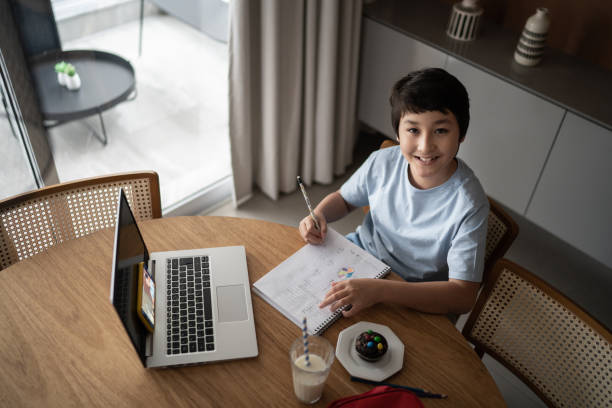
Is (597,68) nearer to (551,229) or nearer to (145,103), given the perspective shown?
(551,229)

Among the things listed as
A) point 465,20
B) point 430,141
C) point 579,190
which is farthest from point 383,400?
point 465,20

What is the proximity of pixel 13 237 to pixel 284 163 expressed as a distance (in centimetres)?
153

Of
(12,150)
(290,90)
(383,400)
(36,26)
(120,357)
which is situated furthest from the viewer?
(290,90)

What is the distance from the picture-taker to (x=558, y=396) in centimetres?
138

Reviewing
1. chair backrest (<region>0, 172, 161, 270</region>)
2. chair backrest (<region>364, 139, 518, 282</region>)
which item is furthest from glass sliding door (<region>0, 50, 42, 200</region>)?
chair backrest (<region>364, 139, 518, 282</region>)

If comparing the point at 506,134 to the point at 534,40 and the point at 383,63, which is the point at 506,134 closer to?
the point at 534,40

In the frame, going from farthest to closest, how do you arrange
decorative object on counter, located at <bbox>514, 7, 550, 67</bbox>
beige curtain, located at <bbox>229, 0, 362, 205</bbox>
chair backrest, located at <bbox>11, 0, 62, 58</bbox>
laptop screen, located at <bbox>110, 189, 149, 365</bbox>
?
beige curtain, located at <bbox>229, 0, 362, 205</bbox>
decorative object on counter, located at <bbox>514, 7, 550, 67</bbox>
chair backrest, located at <bbox>11, 0, 62, 58</bbox>
laptop screen, located at <bbox>110, 189, 149, 365</bbox>

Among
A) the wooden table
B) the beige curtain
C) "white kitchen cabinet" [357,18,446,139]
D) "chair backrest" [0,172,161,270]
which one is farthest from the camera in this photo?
"white kitchen cabinet" [357,18,446,139]

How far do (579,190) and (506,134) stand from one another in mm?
386

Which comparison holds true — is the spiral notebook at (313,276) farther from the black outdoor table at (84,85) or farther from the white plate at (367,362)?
the black outdoor table at (84,85)

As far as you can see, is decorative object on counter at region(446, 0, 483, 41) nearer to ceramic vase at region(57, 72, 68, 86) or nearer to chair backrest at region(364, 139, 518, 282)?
chair backrest at region(364, 139, 518, 282)

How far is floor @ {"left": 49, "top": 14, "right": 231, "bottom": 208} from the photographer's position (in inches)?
92.3

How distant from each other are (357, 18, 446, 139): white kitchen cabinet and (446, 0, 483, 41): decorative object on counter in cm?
14

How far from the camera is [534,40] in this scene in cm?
224
